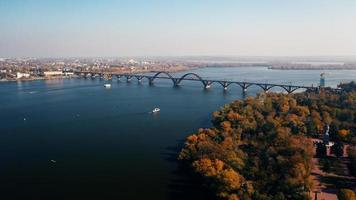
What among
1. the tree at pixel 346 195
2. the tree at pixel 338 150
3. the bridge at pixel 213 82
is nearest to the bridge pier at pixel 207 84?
the bridge at pixel 213 82

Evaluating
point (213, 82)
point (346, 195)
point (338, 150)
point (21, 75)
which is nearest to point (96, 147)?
point (338, 150)

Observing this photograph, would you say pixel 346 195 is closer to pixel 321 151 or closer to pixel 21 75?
pixel 321 151

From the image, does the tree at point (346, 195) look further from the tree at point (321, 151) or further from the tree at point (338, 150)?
the tree at point (321, 151)

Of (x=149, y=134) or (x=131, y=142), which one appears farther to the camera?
(x=149, y=134)

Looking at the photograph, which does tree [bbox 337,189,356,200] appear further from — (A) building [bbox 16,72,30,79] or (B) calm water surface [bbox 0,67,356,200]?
(A) building [bbox 16,72,30,79]

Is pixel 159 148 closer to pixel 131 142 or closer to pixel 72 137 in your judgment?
pixel 131 142

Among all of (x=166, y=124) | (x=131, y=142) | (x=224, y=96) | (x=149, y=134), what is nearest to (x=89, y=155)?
(x=131, y=142)

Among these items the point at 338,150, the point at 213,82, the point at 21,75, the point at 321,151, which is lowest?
the point at 213,82

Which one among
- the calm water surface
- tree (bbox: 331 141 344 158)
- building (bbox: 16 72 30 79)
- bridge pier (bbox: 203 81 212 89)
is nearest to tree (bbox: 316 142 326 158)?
tree (bbox: 331 141 344 158)
